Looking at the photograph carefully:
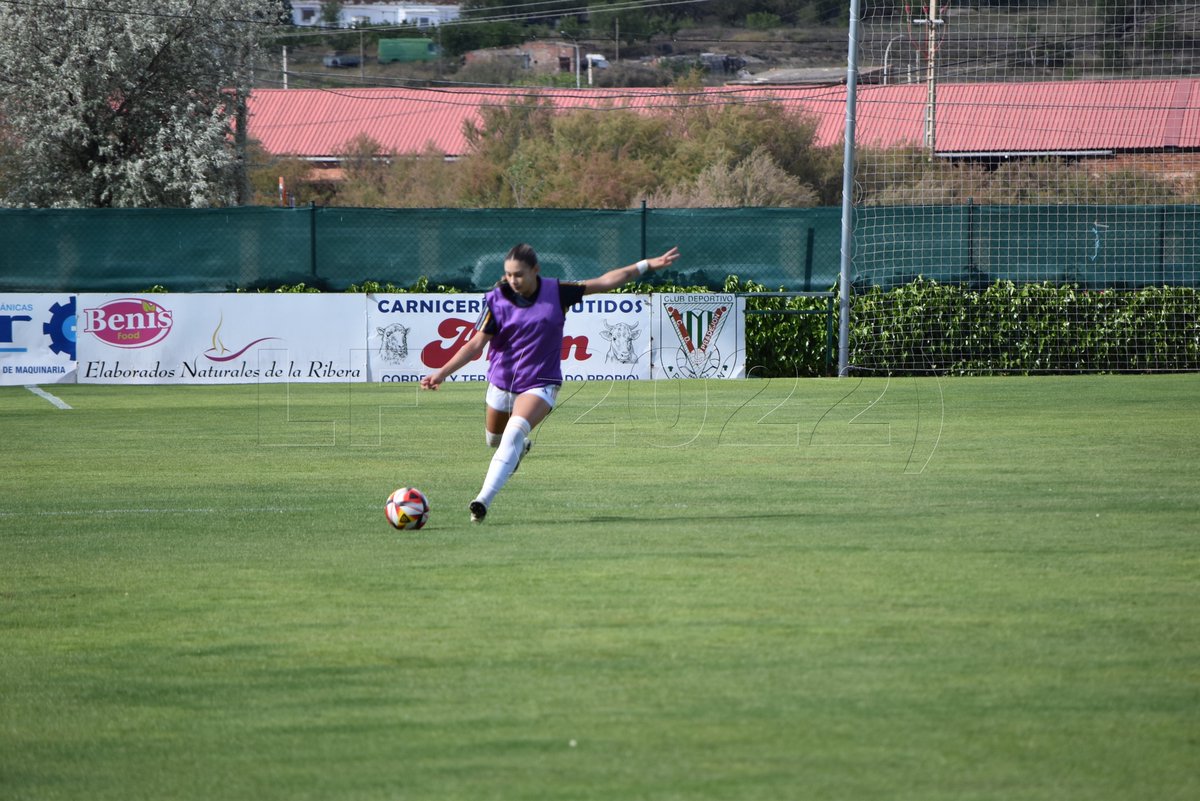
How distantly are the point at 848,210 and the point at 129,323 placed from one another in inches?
434

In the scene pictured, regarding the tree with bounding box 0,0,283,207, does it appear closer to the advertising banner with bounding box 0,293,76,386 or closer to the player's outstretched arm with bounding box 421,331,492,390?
the advertising banner with bounding box 0,293,76,386

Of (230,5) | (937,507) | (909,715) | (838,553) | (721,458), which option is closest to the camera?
(909,715)

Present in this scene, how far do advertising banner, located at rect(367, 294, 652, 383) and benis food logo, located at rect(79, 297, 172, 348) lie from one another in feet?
10.4

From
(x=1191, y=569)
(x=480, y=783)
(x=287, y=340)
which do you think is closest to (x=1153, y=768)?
(x=480, y=783)

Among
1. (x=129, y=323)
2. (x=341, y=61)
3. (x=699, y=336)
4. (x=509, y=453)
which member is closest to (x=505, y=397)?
(x=509, y=453)

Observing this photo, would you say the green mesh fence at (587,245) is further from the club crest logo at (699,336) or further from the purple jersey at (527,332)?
the purple jersey at (527,332)

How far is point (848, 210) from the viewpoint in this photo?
72.5 feet

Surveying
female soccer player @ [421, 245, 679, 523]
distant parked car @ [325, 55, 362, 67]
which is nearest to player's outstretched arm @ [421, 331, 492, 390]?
female soccer player @ [421, 245, 679, 523]

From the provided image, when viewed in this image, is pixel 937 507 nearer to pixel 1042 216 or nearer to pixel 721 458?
pixel 721 458

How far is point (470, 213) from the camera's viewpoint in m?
24.0

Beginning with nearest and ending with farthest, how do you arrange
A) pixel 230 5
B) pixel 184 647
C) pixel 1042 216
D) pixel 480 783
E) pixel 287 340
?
pixel 480 783, pixel 184 647, pixel 287 340, pixel 1042 216, pixel 230 5

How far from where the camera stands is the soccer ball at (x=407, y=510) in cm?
962

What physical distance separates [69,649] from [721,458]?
753cm

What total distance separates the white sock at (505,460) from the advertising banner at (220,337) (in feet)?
39.2
